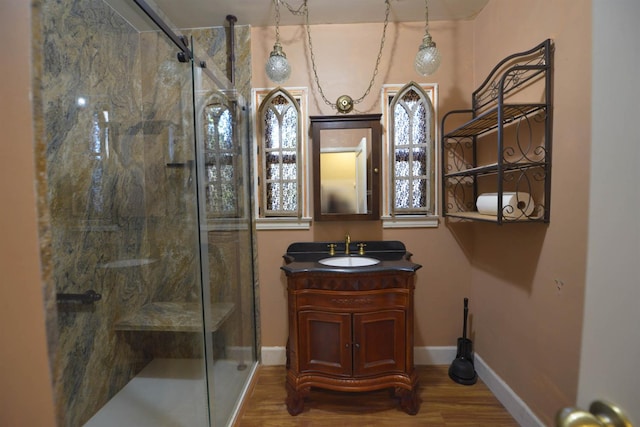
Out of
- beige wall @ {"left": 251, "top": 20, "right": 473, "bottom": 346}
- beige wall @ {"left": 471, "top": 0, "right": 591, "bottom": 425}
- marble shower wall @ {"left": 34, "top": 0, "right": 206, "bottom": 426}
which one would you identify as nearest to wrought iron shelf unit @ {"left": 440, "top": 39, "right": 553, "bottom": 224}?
beige wall @ {"left": 471, "top": 0, "right": 591, "bottom": 425}

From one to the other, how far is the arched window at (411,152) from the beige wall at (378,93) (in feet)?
0.36

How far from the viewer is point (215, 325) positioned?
4.47 feet

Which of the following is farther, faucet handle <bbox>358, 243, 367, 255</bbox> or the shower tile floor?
faucet handle <bbox>358, 243, 367, 255</bbox>

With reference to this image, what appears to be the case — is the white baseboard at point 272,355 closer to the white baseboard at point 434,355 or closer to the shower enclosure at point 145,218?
the shower enclosure at point 145,218

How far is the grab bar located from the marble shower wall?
24 millimetres

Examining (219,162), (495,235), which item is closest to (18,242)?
(219,162)

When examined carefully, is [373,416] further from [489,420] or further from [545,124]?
[545,124]

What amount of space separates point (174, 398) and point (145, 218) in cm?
102

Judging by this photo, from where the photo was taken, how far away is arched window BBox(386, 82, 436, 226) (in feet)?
5.89

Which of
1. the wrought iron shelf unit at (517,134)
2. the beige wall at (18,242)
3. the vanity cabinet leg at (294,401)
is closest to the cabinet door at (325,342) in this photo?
the vanity cabinet leg at (294,401)

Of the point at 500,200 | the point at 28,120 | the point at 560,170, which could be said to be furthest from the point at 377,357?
the point at 28,120

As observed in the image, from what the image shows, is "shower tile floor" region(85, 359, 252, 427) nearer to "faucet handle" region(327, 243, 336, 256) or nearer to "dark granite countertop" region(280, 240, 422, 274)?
"dark granite countertop" region(280, 240, 422, 274)

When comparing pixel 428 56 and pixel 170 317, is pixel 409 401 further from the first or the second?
pixel 428 56

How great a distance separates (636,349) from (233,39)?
2171 mm
